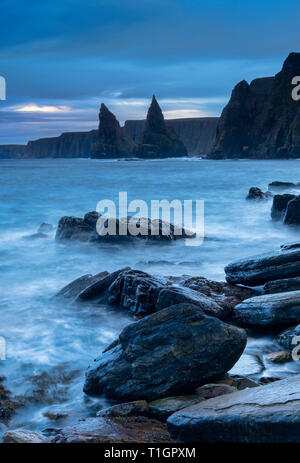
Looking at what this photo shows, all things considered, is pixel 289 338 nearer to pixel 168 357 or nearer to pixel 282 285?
pixel 282 285

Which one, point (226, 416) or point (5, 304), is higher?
point (226, 416)

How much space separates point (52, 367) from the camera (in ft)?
17.7

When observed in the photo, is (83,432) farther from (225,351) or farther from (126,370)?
(225,351)

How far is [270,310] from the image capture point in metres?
5.67

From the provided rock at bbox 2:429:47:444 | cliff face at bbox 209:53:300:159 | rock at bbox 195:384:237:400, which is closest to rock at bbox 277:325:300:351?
rock at bbox 195:384:237:400

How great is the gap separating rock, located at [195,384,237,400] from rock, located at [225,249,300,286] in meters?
3.42

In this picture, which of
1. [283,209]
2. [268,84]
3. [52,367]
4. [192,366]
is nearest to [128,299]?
[52,367]

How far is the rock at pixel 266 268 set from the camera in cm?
708

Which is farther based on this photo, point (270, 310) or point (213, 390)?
point (270, 310)

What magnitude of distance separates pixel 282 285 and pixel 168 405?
324 cm

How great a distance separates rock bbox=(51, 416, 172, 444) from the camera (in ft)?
10.9

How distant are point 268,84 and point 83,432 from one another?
164353 millimetres

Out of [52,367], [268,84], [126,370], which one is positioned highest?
[268,84]

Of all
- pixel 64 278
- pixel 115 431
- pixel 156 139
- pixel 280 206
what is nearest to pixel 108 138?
pixel 156 139
